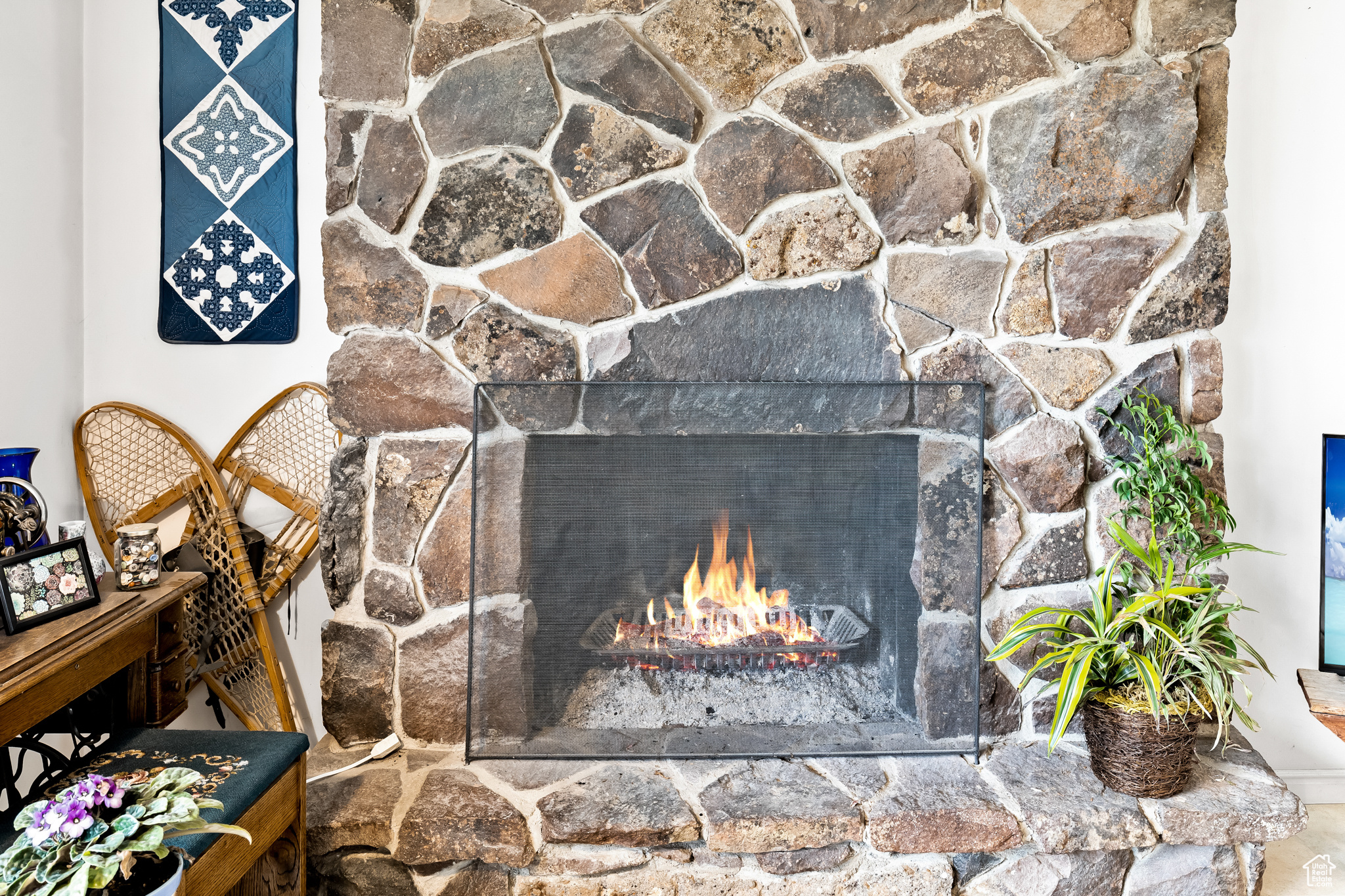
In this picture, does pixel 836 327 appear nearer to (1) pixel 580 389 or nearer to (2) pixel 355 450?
Result: (1) pixel 580 389

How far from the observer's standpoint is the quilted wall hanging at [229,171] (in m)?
2.05

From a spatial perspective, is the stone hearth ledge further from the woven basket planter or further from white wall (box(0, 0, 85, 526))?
white wall (box(0, 0, 85, 526))

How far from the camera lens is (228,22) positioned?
2.06 meters

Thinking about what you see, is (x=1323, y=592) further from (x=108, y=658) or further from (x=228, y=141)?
(x=228, y=141)

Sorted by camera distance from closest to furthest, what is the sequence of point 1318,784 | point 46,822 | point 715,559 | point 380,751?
point 46,822
point 380,751
point 715,559
point 1318,784

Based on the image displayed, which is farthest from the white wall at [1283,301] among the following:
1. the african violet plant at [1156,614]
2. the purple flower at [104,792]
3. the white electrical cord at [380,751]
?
the purple flower at [104,792]

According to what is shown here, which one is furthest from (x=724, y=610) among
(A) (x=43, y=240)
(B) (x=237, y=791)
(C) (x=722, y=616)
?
(A) (x=43, y=240)

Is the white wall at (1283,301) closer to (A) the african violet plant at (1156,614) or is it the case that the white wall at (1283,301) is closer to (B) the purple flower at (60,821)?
(A) the african violet plant at (1156,614)

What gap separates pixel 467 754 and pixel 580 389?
845 mm

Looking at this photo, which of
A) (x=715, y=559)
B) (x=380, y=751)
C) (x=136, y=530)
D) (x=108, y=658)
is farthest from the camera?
(x=715, y=559)

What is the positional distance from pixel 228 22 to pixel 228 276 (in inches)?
26.0

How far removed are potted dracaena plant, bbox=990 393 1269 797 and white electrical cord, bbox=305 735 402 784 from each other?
1.32 m

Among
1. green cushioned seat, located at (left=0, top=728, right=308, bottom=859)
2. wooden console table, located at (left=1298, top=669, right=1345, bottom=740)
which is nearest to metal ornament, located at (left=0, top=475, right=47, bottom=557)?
green cushioned seat, located at (left=0, top=728, right=308, bottom=859)

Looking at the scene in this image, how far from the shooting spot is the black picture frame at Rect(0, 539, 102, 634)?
1.24 meters
